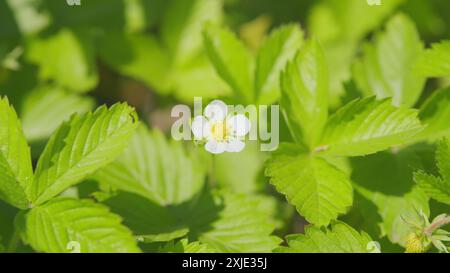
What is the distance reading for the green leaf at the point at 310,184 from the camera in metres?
1.28

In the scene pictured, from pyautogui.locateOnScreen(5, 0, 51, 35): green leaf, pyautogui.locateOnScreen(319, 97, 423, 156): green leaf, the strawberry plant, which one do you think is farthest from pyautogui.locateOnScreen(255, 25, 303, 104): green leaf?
A: pyautogui.locateOnScreen(5, 0, 51, 35): green leaf

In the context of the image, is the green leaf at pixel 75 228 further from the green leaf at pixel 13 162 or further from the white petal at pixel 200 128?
the white petal at pixel 200 128

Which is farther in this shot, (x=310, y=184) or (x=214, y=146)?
(x=214, y=146)

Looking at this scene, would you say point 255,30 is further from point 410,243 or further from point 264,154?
point 410,243

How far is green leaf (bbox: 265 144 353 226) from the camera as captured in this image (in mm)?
1279

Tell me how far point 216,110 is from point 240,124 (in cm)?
7

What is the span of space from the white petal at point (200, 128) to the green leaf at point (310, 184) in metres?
0.21

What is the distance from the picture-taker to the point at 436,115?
4.91 feet

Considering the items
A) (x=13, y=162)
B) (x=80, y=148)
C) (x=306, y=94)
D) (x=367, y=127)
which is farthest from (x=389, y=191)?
(x=13, y=162)

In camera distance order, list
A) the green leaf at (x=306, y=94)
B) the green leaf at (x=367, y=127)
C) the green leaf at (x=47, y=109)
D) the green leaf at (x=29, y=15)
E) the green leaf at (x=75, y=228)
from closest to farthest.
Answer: the green leaf at (x=75, y=228), the green leaf at (x=367, y=127), the green leaf at (x=306, y=94), the green leaf at (x=47, y=109), the green leaf at (x=29, y=15)

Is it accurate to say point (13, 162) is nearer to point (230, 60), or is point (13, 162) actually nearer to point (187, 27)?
point (230, 60)

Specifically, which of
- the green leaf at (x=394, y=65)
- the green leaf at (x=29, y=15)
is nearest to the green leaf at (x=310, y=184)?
the green leaf at (x=394, y=65)

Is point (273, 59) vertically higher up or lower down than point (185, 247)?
higher up
